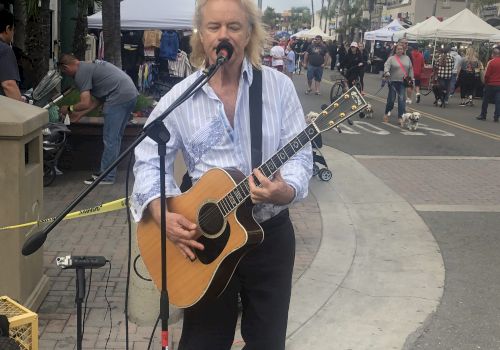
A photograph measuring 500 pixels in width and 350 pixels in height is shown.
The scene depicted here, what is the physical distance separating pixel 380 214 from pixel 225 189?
15.6 feet

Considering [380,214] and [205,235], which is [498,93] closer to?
[380,214]

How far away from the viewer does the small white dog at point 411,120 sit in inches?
534

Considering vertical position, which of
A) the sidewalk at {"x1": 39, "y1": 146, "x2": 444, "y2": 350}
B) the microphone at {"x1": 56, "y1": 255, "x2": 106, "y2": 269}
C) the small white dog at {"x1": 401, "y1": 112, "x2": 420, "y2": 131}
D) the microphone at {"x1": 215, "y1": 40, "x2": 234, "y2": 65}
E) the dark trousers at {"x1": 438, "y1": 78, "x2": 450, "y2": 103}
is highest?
the microphone at {"x1": 215, "y1": 40, "x2": 234, "y2": 65}

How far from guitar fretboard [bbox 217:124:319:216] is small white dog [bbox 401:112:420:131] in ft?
38.2

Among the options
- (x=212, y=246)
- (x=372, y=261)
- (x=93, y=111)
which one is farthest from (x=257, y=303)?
(x=93, y=111)

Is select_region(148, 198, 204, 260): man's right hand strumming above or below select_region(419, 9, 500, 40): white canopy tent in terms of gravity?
below

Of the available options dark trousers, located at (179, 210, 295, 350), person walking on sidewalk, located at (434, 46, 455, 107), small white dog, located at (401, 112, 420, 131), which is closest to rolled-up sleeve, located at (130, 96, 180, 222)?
dark trousers, located at (179, 210, 295, 350)

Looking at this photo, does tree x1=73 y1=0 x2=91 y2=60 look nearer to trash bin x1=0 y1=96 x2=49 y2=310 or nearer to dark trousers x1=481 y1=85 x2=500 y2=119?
dark trousers x1=481 y1=85 x2=500 y2=119

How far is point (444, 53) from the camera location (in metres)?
19.9

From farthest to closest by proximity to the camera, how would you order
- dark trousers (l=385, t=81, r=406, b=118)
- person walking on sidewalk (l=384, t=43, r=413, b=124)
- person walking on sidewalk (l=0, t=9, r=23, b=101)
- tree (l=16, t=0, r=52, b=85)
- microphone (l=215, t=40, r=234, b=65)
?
dark trousers (l=385, t=81, r=406, b=118), person walking on sidewalk (l=384, t=43, r=413, b=124), tree (l=16, t=0, r=52, b=85), person walking on sidewalk (l=0, t=9, r=23, b=101), microphone (l=215, t=40, r=234, b=65)

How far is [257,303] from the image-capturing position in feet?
8.36

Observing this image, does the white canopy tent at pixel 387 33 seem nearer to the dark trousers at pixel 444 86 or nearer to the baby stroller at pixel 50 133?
the dark trousers at pixel 444 86

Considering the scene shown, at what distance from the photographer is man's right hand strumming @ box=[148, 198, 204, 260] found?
2.40 meters

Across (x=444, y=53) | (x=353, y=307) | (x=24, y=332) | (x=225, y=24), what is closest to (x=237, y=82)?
(x=225, y=24)
